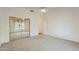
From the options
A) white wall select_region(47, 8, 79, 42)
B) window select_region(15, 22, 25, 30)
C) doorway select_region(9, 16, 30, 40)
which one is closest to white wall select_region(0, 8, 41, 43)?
doorway select_region(9, 16, 30, 40)

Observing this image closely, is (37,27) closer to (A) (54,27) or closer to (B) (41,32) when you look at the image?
(B) (41,32)

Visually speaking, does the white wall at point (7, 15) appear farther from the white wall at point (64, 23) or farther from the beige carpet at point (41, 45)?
the white wall at point (64, 23)

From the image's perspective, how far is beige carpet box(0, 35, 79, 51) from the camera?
2240mm

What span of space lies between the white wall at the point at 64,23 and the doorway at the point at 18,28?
50 cm

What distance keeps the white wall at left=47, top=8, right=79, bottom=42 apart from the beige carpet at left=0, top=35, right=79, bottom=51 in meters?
0.12

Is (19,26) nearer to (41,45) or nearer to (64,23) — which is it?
(41,45)

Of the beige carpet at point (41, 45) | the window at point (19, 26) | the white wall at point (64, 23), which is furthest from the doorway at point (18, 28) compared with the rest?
the white wall at point (64, 23)

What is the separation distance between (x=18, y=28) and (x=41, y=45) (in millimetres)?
624

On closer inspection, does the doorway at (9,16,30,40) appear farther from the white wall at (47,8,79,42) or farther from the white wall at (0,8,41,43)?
the white wall at (47,8,79,42)

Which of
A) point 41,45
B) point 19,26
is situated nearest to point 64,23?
point 41,45

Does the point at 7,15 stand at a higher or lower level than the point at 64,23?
higher

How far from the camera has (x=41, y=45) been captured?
2.36 m
